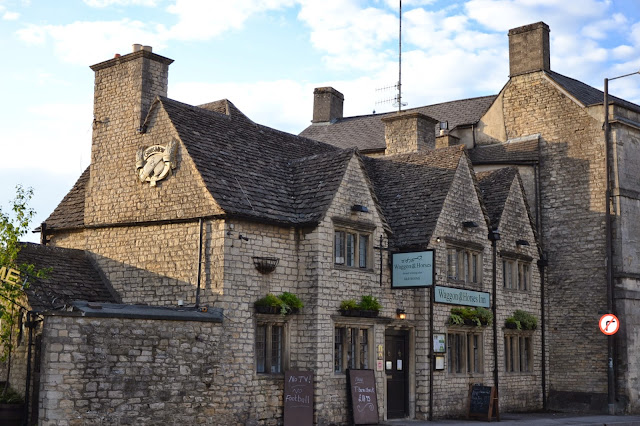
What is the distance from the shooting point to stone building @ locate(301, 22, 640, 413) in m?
26.7

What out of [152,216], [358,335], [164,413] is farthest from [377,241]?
[164,413]

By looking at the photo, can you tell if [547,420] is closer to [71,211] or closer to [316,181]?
[316,181]

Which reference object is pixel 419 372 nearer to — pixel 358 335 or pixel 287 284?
pixel 358 335

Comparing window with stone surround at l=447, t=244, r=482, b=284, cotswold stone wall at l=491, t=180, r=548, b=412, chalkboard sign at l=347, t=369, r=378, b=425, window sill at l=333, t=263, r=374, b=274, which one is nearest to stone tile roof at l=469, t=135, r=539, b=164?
cotswold stone wall at l=491, t=180, r=548, b=412

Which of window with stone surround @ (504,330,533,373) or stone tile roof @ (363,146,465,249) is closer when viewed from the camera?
stone tile roof @ (363,146,465,249)

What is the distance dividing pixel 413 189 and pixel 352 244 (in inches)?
170

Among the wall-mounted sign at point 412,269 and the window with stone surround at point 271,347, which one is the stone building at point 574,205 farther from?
the window with stone surround at point 271,347

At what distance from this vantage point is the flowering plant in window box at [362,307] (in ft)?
65.4

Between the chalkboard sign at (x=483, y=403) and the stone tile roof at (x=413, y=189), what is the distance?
4.64m

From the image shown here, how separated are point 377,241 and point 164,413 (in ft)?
25.2

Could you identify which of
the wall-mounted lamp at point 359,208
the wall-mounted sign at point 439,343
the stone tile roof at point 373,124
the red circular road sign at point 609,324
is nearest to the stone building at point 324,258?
the wall-mounted lamp at point 359,208

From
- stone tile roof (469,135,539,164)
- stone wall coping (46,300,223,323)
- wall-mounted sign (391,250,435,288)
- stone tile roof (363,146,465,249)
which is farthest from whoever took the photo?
stone tile roof (469,135,539,164)

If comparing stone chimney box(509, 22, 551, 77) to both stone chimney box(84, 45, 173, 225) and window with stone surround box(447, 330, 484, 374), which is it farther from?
stone chimney box(84, 45, 173, 225)

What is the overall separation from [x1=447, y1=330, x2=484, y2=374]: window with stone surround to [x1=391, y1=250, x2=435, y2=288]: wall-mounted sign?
312 cm
